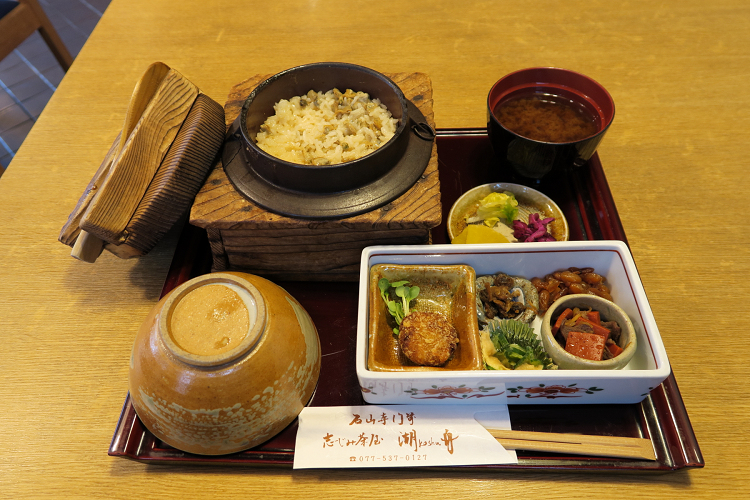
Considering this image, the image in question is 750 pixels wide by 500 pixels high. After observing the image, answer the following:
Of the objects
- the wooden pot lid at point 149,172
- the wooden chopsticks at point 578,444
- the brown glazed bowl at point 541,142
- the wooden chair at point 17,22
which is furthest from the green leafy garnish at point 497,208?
the wooden chair at point 17,22

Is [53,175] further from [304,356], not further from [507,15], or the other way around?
[507,15]

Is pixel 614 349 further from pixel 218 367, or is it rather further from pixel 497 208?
pixel 218 367

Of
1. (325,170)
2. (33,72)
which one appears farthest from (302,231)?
(33,72)

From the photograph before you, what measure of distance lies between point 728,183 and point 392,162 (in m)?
1.41

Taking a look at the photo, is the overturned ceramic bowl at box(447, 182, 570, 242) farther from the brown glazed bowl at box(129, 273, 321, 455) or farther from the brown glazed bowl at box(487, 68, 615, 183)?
the brown glazed bowl at box(129, 273, 321, 455)

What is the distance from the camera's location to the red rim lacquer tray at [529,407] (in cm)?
117

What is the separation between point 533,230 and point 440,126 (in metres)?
0.76

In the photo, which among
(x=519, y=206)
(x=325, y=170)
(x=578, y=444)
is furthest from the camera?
(x=519, y=206)

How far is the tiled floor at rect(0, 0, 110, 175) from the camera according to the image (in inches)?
141

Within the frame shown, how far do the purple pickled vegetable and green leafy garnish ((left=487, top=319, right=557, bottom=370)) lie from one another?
345mm

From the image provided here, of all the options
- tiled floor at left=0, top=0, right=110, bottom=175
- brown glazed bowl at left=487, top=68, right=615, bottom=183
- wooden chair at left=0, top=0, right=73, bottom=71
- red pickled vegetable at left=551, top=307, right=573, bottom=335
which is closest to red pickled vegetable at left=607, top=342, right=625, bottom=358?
red pickled vegetable at left=551, top=307, right=573, bottom=335

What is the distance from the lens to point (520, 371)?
1.13m

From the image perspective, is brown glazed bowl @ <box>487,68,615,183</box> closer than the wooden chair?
Yes

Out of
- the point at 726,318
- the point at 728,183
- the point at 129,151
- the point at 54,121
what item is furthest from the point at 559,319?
the point at 54,121
